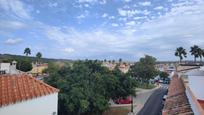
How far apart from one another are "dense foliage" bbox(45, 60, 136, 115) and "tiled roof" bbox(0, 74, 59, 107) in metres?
8.06

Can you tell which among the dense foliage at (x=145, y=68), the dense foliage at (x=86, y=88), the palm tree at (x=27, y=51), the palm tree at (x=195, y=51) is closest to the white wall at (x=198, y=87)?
the dense foliage at (x=86, y=88)

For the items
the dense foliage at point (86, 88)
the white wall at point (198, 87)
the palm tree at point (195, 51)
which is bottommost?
the dense foliage at point (86, 88)

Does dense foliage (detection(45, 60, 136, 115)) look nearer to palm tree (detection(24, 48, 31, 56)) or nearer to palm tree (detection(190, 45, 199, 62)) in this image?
palm tree (detection(190, 45, 199, 62))

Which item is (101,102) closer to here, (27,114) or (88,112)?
(88,112)

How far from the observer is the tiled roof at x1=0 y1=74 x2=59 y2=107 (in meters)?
18.6

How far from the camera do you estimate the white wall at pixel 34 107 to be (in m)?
18.2

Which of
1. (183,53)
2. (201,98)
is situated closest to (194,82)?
(201,98)

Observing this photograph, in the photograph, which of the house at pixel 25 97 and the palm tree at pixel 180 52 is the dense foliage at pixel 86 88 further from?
the palm tree at pixel 180 52

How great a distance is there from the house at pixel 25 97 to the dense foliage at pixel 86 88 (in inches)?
304

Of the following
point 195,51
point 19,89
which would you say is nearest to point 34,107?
point 19,89

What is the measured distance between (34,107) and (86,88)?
1325cm

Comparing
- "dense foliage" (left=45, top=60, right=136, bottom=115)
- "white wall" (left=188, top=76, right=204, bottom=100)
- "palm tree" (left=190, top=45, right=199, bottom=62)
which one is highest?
"palm tree" (left=190, top=45, right=199, bottom=62)

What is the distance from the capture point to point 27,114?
760 inches

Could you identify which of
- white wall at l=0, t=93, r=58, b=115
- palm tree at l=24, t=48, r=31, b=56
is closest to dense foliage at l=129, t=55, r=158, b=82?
palm tree at l=24, t=48, r=31, b=56
